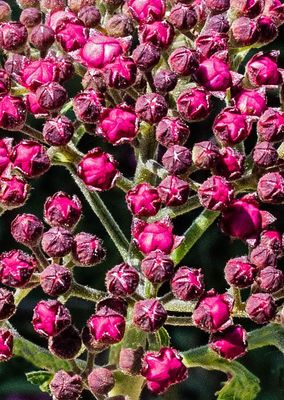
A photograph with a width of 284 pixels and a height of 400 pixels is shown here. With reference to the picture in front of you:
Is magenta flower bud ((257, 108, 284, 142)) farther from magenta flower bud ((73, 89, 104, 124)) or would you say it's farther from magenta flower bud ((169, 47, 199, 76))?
magenta flower bud ((73, 89, 104, 124))

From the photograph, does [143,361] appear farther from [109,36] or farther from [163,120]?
[109,36]

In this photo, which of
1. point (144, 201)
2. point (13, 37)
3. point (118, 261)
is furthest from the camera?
point (118, 261)

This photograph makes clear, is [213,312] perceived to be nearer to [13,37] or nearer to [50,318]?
[50,318]

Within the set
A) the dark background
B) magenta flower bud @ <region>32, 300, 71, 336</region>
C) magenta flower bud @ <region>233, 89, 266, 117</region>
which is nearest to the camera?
magenta flower bud @ <region>32, 300, 71, 336</region>

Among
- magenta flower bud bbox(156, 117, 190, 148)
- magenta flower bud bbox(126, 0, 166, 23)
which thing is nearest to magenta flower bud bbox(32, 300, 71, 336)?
magenta flower bud bbox(156, 117, 190, 148)

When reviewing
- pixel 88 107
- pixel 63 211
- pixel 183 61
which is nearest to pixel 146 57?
pixel 183 61

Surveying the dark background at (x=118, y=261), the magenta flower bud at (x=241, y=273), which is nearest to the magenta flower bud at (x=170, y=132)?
the magenta flower bud at (x=241, y=273)
